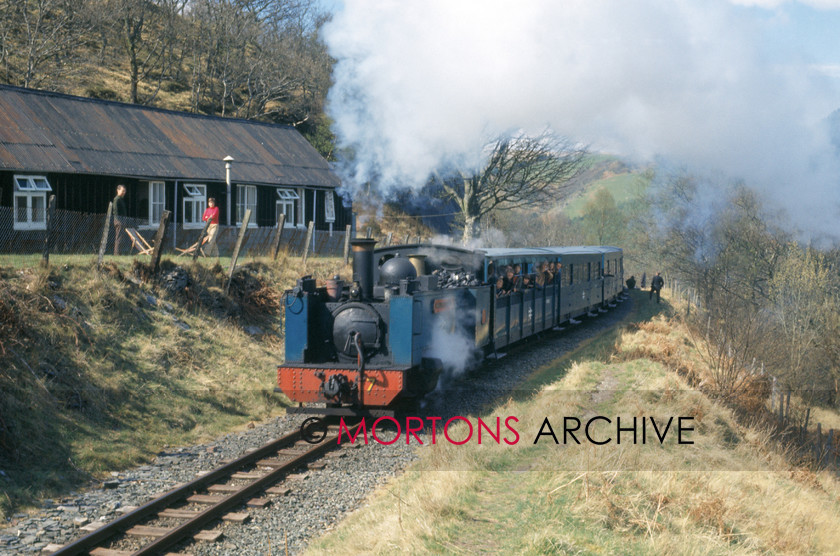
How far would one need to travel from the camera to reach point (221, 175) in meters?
25.7

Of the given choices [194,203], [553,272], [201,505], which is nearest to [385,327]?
[201,505]

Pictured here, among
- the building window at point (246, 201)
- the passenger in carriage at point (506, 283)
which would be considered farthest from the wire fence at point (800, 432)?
the building window at point (246, 201)

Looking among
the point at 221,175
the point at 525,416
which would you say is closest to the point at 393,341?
the point at 525,416

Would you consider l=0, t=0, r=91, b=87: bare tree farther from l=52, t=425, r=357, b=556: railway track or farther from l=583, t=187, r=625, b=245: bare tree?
l=583, t=187, r=625, b=245: bare tree

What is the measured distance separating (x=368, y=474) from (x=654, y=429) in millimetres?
4898

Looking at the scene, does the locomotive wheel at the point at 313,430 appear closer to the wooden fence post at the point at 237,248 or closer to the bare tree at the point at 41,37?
the wooden fence post at the point at 237,248

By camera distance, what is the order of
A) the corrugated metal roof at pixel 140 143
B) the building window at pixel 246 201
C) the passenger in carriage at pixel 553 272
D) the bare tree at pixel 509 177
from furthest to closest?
the building window at pixel 246 201, the bare tree at pixel 509 177, the corrugated metal roof at pixel 140 143, the passenger in carriage at pixel 553 272

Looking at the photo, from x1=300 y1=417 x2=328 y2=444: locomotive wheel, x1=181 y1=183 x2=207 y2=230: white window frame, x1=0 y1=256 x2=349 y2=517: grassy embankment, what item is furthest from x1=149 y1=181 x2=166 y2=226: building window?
x1=300 y1=417 x2=328 y2=444: locomotive wheel

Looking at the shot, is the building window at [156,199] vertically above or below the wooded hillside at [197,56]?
below

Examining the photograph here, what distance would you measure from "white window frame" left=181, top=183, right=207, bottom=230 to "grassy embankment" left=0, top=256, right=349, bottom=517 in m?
8.63

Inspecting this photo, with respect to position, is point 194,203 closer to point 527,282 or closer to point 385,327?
point 527,282

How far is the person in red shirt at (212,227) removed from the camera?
19.4 m

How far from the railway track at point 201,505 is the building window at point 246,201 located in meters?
18.2

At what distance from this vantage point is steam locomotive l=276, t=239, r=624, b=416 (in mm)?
10711
